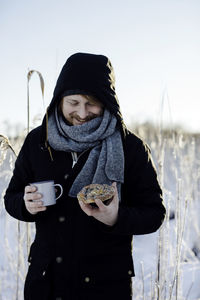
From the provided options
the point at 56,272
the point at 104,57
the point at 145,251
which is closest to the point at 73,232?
the point at 56,272

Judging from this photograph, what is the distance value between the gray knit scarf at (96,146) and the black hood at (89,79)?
7 centimetres

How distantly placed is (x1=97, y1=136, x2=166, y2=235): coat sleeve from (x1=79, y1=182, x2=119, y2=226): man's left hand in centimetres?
3

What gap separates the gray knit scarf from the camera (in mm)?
1174

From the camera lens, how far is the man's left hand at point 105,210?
974 millimetres

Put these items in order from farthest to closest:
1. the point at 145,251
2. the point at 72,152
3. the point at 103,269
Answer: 1. the point at 145,251
2. the point at 72,152
3. the point at 103,269

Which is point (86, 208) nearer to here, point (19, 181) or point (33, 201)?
point (33, 201)

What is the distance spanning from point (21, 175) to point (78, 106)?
404mm

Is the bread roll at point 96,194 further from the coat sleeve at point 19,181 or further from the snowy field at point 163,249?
the snowy field at point 163,249

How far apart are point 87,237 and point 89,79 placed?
623mm

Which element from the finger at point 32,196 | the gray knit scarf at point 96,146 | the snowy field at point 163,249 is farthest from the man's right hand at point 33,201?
the snowy field at point 163,249

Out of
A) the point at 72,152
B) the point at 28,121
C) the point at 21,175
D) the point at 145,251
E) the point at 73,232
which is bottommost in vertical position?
the point at 145,251

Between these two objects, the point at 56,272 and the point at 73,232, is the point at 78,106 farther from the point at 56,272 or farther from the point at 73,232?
the point at 56,272

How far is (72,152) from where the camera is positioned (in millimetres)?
1247

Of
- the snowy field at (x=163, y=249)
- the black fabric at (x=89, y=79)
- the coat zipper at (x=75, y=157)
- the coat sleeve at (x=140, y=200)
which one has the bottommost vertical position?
the snowy field at (x=163, y=249)
